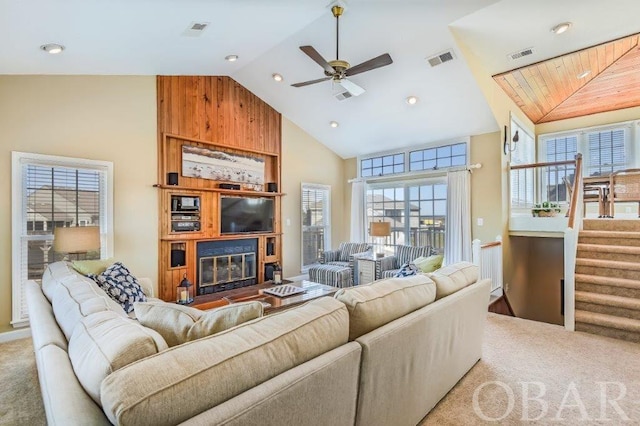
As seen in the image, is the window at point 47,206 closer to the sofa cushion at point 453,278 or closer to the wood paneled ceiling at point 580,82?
the sofa cushion at point 453,278

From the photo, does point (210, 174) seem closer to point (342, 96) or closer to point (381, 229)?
point (342, 96)

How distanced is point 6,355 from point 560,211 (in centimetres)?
768

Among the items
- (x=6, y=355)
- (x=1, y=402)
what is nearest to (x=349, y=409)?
(x=1, y=402)

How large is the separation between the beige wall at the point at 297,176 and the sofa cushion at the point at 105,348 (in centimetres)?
516

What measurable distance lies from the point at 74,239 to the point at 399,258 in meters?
4.62

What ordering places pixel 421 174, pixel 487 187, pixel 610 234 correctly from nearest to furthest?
1. pixel 610 234
2. pixel 487 187
3. pixel 421 174

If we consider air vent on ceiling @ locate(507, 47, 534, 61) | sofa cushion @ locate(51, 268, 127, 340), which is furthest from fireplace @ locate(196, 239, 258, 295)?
air vent on ceiling @ locate(507, 47, 534, 61)

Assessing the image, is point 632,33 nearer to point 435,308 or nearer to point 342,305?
point 435,308

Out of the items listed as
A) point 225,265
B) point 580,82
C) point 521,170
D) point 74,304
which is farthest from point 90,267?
point 580,82

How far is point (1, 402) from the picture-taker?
2344 millimetres

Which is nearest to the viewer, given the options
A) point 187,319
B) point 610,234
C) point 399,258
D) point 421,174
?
point 187,319

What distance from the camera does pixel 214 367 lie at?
102cm

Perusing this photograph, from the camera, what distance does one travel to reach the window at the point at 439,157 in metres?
5.75

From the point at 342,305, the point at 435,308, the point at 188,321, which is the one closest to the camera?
the point at 188,321
